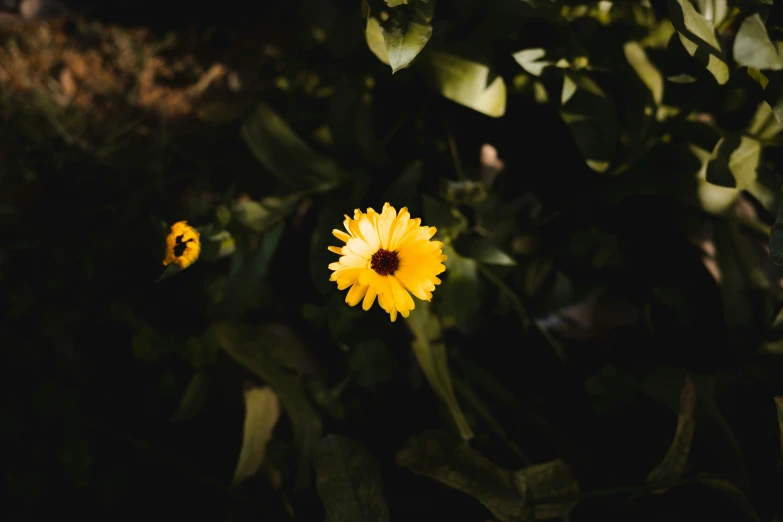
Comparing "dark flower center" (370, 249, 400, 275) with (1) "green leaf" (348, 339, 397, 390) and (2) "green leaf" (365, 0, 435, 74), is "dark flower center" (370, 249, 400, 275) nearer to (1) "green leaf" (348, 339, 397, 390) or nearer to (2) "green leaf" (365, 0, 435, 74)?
(2) "green leaf" (365, 0, 435, 74)

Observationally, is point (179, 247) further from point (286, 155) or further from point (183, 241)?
point (286, 155)

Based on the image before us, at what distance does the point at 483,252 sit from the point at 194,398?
2.52 ft

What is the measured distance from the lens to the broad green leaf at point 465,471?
110 cm

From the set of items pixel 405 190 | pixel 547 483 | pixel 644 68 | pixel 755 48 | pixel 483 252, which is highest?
pixel 755 48

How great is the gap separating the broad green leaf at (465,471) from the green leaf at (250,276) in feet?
1.71

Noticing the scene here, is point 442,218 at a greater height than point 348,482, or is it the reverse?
point 442,218

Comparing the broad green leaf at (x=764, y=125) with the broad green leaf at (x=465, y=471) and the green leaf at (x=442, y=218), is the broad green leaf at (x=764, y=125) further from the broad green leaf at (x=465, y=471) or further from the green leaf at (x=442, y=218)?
the broad green leaf at (x=465, y=471)

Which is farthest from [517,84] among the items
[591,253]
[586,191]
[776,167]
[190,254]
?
[190,254]

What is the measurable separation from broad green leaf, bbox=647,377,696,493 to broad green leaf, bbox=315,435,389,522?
54 centimetres

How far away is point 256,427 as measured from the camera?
4.10 feet

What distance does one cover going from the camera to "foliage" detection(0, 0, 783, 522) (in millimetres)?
1156

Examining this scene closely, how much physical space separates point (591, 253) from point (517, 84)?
1.54ft

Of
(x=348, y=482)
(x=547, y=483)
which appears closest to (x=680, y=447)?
(x=547, y=483)

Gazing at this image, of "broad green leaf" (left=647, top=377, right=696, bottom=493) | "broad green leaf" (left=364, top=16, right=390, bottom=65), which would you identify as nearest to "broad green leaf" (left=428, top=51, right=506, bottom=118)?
"broad green leaf" (left=364, top=16, right=390, bottom=65)
